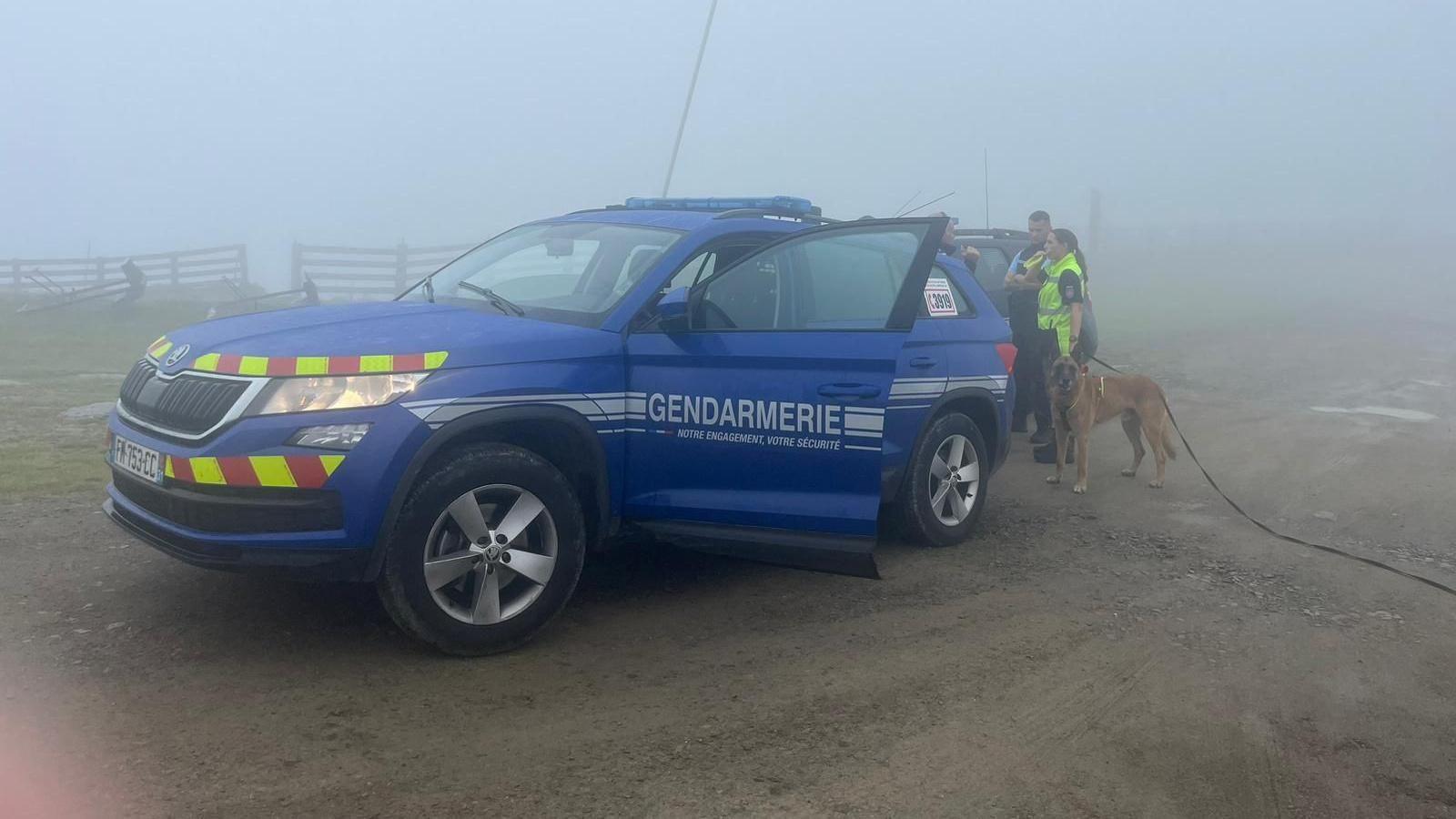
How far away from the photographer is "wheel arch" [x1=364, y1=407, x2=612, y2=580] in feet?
13.2

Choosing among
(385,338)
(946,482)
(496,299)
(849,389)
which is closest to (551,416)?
(385,338)

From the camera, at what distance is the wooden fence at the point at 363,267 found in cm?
2698

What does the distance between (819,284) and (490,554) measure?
81.8 inches

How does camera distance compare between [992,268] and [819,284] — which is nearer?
[819,284]

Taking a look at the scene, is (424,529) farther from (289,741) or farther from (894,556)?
(894,556)

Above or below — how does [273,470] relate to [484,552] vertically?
above

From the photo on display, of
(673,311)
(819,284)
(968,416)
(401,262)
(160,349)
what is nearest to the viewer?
(160,349)

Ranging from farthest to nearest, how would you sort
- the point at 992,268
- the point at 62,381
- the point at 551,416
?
the point at 62,381 → the point at 992,268 → the point at 551,416

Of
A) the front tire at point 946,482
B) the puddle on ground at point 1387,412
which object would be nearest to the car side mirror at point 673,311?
the front tire at point 946,482

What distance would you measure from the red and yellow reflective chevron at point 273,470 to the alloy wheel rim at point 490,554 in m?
0.44

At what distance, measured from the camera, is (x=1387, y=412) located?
36.9 feet

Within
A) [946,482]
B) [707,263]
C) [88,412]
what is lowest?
[946,482]

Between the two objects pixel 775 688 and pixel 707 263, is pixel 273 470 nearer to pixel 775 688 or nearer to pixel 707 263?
pixel 775 688

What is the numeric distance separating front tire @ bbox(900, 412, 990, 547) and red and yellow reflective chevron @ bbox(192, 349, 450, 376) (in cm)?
283
